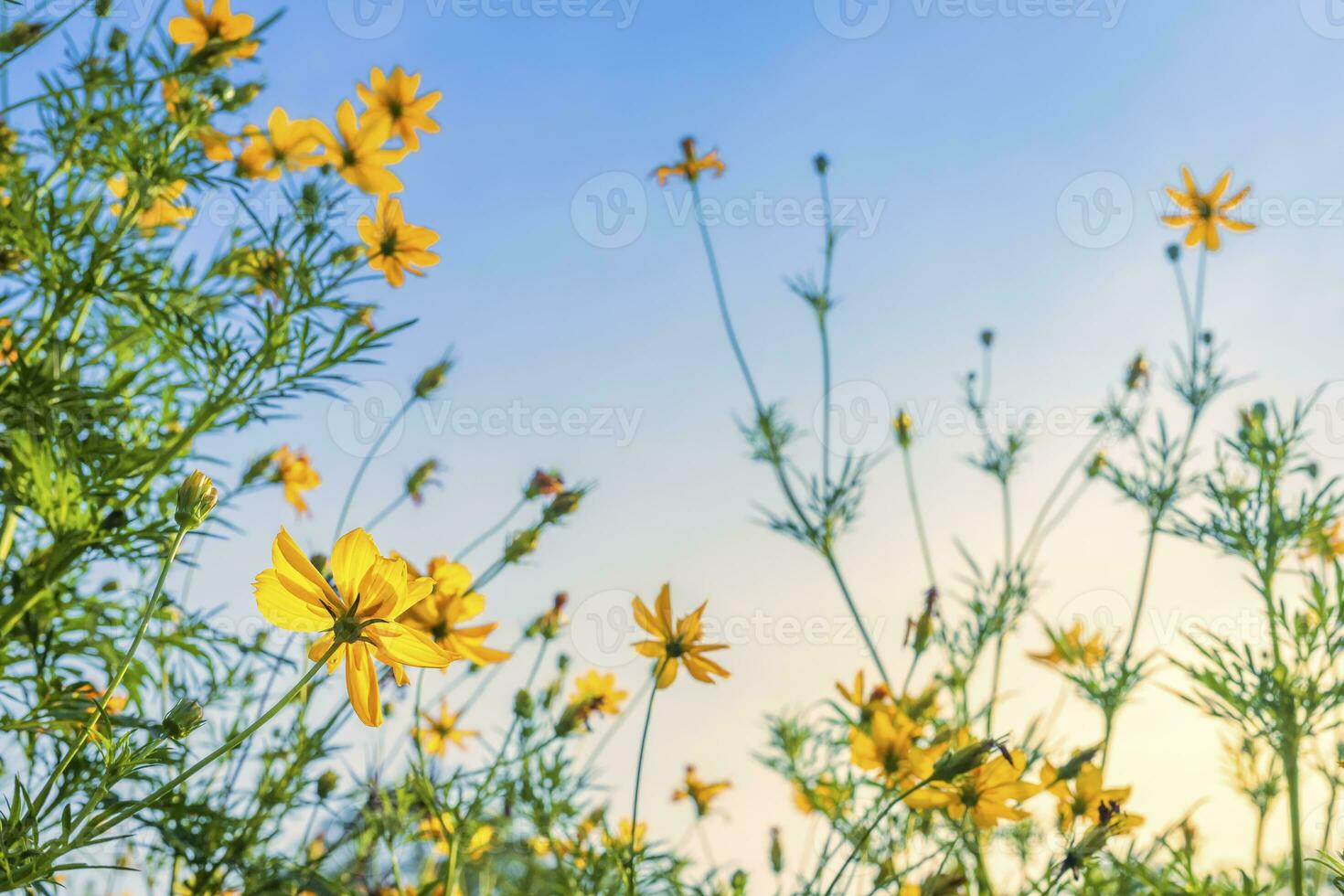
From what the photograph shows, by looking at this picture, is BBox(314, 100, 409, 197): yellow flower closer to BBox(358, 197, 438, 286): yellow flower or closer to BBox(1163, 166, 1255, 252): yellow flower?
BBox(358, 197, 438, 286): yellow flower

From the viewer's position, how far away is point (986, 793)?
1291 mm

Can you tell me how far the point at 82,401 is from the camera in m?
1.21

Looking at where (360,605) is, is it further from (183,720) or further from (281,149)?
(281,149)

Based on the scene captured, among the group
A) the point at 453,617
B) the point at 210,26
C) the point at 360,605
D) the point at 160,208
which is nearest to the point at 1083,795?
the point at 453,617

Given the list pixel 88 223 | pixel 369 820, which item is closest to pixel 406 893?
pixel 369 820

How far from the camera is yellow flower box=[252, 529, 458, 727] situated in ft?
2.60

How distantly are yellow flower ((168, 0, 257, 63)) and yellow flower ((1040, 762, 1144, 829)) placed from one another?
5.98ft

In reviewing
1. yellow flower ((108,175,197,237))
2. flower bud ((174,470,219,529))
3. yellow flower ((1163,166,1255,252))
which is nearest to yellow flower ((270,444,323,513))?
yellow flower ((108,175,197,237))

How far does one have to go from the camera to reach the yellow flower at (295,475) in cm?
191

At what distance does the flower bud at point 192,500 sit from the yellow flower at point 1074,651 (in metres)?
1.60

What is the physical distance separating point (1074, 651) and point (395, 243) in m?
1.65

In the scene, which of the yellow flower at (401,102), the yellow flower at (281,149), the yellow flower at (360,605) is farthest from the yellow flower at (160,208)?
the yellow flower at (360,605)

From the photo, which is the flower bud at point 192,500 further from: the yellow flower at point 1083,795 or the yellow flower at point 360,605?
the yellow flower at point 1083,795

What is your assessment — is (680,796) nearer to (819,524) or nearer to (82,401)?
(819,524)
